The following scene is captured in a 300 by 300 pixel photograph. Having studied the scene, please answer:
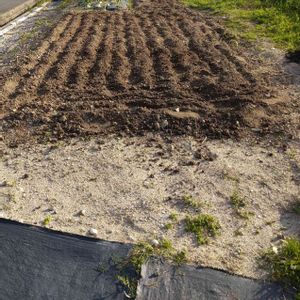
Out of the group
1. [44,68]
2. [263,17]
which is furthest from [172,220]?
[263,17]

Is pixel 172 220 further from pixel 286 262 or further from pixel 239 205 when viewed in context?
pixel 286 262

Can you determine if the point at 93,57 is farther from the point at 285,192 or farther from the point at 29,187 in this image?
the point at 285,192

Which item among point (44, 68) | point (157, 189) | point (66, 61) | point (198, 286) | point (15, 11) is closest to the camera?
point (198, 286)

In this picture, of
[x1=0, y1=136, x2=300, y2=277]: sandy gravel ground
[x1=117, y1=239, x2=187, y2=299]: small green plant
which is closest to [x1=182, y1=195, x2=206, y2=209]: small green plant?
[x1=0, y1=136, x2=300, y2=277]: sandy gravel ground

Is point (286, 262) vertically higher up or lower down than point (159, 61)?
lower down

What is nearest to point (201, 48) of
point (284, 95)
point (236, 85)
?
point (236, 85)

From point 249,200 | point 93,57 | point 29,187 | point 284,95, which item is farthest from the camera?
point 93,57

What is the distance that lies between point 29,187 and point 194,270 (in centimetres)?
178

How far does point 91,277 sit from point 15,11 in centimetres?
973

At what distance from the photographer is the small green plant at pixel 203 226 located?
2.95 meters

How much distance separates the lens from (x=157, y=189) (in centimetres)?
346

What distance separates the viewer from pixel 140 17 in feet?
29.7

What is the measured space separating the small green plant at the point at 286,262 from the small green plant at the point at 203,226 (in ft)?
1.42

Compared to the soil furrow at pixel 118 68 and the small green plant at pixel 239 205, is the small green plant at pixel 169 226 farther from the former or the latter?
the soil furrow at pixel 118 68
